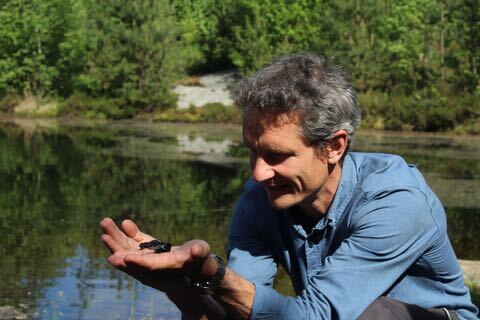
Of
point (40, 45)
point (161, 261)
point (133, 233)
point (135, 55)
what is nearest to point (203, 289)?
point (161, 261)

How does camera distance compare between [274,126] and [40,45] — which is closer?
[274,126]

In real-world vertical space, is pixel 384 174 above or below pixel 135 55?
above

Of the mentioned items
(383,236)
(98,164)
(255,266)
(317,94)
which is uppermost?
(317,94)

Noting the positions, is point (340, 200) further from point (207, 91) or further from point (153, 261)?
point (207, 91)

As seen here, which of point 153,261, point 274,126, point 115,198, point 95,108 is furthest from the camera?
point 95,108

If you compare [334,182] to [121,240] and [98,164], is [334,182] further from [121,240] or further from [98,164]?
[98,164]

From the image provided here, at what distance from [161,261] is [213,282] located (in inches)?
8.1

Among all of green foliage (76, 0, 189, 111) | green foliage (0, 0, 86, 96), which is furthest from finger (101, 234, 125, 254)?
green foliage (0, 0, 86, 96)

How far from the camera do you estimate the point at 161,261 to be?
2547mm

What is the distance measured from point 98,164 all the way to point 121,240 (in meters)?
17.0

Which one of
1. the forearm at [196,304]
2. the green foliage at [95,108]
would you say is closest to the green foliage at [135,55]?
Answer: the green foliage at [95,108]

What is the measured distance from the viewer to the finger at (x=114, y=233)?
2756mm

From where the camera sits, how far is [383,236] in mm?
3074

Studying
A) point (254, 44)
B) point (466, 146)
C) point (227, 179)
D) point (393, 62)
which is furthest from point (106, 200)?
point (254, 44)
